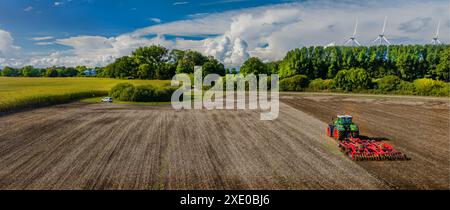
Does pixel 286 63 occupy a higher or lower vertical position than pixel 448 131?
higher

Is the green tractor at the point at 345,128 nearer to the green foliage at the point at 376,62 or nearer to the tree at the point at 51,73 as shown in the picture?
the green foliage at the point at 376,62

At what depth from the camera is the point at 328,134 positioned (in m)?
22.6

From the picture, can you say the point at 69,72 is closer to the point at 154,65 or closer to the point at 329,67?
the point at 154,65

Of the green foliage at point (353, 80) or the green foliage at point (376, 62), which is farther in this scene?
the green foliage at point (376, 62)

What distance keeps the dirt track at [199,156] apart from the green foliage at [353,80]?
143 ft

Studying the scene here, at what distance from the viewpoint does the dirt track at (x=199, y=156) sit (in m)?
13.3

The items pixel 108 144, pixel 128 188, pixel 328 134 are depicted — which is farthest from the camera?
pixel 328 134

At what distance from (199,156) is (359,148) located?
10.2 meters

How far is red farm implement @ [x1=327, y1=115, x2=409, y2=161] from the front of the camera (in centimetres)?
1642

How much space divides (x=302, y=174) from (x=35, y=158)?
1604cm

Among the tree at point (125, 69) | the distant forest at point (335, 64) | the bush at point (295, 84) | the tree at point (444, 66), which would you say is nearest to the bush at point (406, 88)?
the distant forest at point (335, 64)

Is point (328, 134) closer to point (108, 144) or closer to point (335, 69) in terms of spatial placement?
point (108, 144)

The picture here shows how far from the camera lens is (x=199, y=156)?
682 inches
